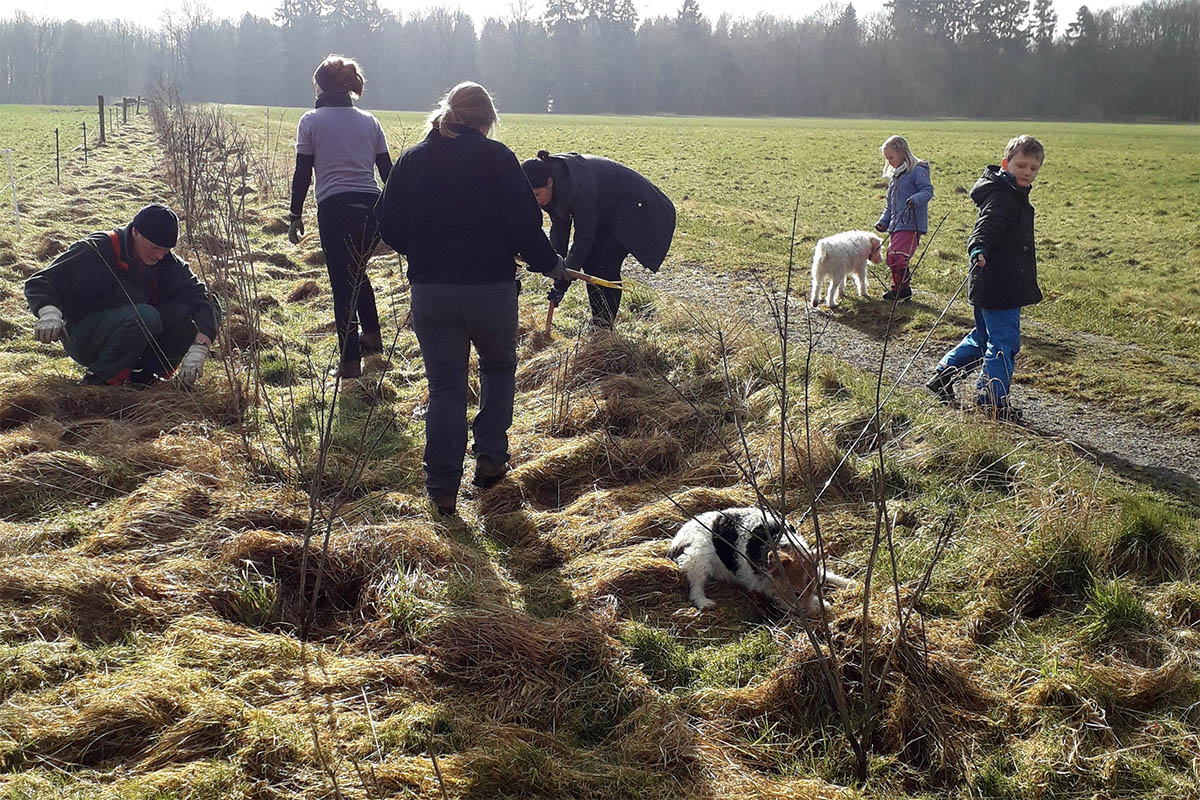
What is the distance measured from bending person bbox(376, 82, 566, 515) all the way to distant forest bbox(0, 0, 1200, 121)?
70.7 m

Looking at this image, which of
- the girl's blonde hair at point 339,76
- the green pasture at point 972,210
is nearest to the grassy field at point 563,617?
the girl's blonde hair at point 339,76

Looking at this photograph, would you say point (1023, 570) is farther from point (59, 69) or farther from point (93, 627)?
point (59, 69)

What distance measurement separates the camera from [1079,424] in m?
5.28

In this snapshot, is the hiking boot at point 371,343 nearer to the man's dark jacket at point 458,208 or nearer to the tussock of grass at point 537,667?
the man's dark jacket at point 458,208

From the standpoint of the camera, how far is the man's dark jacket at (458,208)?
3.66 meters

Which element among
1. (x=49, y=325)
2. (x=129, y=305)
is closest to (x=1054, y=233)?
(x=129, y=305)

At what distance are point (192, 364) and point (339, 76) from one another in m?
2.10

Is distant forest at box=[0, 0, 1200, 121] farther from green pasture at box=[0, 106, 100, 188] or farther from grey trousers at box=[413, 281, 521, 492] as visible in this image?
grey trousers at box=[413, 281, 521, 492]

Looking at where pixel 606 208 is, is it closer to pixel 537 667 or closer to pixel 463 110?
pixel 463 110

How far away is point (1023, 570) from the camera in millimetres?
3232

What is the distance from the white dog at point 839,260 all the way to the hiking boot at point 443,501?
17.8 feet

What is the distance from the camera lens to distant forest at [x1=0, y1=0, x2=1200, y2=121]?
225 feet

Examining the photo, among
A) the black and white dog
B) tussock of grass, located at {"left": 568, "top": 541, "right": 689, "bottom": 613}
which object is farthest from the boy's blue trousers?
tussock of grass, located at {"left": 568, "top": 541, "right": 689, "bottom": 613}

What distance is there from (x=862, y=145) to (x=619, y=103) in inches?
2237
